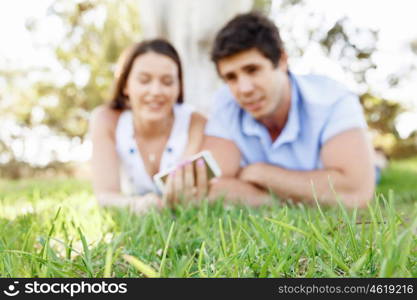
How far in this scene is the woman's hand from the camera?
2.46m

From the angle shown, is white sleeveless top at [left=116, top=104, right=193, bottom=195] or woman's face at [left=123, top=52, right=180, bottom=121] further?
white sleeveless top at [left=116, top=104, right=193, bottom=195]

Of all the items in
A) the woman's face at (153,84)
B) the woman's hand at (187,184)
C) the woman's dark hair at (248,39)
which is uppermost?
the woman's dark hair at (248,39)

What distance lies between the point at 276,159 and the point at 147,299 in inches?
94.5

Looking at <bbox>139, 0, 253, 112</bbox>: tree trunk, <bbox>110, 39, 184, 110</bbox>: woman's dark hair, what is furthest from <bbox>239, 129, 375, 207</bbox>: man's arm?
<bbox>139, 0, 253, 112</bbox>: tree trunk

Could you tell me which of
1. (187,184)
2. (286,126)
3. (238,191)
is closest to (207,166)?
(187,184)

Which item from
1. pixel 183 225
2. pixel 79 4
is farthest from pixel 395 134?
pixel 183 225

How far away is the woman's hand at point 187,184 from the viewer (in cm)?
246

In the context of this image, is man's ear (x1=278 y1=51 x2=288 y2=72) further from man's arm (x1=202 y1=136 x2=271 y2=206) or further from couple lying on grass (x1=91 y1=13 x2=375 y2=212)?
man's arm (x1=202 y1=136 x2=271 y2=206)

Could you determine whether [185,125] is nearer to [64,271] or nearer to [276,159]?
[276,159]

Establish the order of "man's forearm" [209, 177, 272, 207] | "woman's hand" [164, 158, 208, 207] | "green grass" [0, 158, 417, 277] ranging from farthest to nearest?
"man's forearm" [209, 177, 272, 207] → "woman's hand" [164, 158, 208, 207] → "green grass" [0, 158, 417, 277]

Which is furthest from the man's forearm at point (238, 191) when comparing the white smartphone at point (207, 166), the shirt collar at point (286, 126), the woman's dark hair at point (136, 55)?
the woman's dark hair at point (136, 55)

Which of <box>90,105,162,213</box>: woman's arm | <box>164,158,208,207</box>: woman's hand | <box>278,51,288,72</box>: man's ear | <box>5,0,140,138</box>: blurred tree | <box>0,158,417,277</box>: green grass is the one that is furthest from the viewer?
<box>5,0,140,138</box>: blurred tree

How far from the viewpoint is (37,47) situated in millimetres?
9766

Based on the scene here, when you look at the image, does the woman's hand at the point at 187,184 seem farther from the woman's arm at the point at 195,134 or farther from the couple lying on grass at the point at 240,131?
the woman's arm at the point at 195,134
